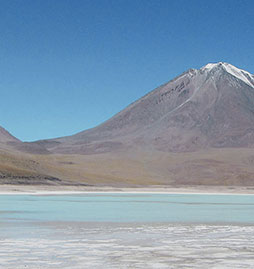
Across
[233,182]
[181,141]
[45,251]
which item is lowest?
[45,251]

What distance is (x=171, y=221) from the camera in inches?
1074

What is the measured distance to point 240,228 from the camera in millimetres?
23906

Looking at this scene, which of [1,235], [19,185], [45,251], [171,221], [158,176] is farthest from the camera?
[158,176]

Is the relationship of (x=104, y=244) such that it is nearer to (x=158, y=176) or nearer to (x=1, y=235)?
(x=1, y=235)

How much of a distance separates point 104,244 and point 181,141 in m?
177

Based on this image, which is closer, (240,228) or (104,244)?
(104,244)

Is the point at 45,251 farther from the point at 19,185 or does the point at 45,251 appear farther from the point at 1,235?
the point at 19,185

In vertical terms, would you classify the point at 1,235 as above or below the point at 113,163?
below

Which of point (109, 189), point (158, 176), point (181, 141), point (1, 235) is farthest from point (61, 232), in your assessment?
point (181, 141)

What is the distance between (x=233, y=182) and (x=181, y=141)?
68.6 m

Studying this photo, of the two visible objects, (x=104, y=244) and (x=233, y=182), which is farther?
(x=233, y=182)

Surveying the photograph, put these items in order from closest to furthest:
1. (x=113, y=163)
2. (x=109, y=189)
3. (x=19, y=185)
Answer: (x=19, y=185) → (x=109, y=189) → (x=113, y=163)

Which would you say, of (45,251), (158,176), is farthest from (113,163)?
(45,251)

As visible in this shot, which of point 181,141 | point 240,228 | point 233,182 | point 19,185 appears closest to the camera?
point 240,228
